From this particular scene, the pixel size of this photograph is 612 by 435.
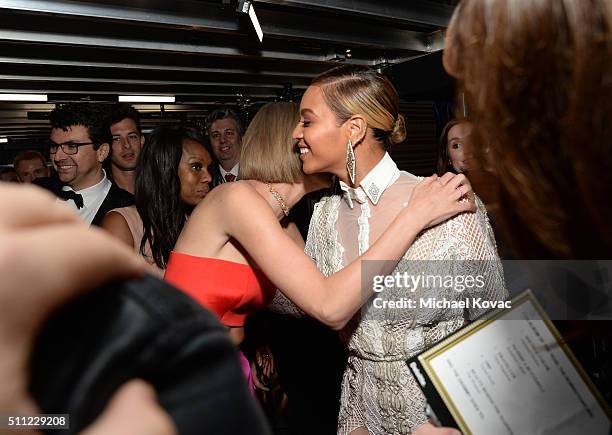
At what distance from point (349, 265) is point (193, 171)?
4.44 feet

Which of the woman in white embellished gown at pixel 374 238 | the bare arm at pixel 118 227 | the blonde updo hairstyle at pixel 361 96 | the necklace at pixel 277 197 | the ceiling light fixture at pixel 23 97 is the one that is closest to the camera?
the woman in white embellished gown at pixel 374 238

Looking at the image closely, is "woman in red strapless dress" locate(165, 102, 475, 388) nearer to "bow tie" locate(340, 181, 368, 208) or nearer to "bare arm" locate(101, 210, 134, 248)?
"bow tie" locate(340, 181, 368, 208)

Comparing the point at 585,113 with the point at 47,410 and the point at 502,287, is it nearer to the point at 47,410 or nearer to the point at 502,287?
the point at 47,410

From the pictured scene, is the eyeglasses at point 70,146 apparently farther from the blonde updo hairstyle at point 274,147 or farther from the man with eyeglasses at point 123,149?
the blonde updo hairstyle at point 274,147

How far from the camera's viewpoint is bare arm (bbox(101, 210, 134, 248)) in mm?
2398

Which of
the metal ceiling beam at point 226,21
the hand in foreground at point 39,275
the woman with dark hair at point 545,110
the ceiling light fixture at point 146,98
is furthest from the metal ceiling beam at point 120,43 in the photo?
the hand in foreground at point 39,275

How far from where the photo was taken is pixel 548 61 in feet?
1.85

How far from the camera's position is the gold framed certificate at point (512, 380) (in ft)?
2.67

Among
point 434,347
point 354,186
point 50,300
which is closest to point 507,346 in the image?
point 434,347

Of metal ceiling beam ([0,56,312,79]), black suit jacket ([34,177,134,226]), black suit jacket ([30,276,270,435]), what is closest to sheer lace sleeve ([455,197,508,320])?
black suit jacket ([30,276,270,435])

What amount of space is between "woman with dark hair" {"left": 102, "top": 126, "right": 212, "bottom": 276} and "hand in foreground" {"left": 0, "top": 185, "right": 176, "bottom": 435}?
2.12m

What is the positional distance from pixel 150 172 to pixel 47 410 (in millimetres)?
2235

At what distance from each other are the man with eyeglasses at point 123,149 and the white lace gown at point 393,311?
2.14 m

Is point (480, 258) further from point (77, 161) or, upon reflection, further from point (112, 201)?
point (77, 161)
